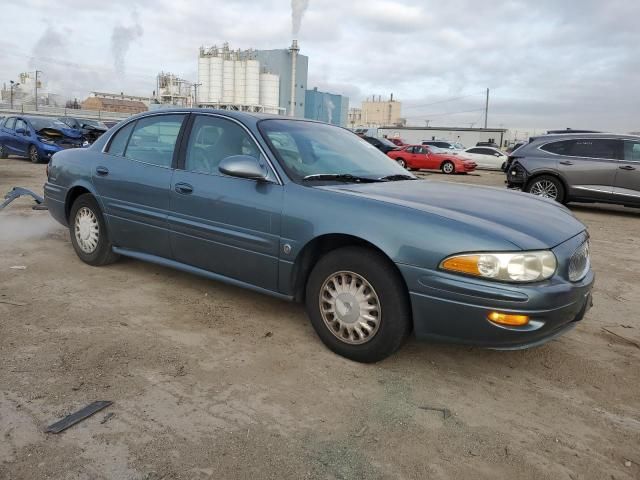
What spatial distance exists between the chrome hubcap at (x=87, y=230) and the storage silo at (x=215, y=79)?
52881mm

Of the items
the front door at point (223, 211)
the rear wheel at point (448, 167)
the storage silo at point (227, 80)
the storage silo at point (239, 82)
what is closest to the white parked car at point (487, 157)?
the rear wheel at point (448, 167)

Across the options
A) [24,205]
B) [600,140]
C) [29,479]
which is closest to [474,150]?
[600,140]

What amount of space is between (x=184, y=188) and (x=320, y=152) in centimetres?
106

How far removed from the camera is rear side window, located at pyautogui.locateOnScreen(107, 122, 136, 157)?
4683mm

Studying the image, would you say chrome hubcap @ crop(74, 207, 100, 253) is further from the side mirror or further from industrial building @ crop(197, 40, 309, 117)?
industrial building @ crop(197, 40, 309, 117)

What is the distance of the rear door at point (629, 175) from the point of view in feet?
32.5

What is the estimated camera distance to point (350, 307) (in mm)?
3156

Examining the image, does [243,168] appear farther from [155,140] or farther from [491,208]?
[491,208]

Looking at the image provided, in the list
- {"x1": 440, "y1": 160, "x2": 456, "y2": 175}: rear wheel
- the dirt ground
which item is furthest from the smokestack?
the dirt ground

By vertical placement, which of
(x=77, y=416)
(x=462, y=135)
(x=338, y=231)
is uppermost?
(x=462, y=135)

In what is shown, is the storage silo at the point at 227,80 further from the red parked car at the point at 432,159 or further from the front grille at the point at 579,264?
the front grille at the point at 579,264

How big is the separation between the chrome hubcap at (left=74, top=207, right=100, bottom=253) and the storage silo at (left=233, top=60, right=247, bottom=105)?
172 ft

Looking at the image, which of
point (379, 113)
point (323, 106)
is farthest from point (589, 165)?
point (379, 113)

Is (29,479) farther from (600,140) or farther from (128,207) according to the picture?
(600,140)
